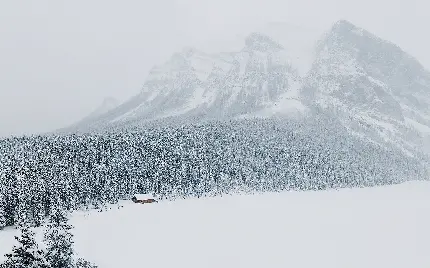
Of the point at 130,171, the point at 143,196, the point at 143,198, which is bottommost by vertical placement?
the point at 143,198

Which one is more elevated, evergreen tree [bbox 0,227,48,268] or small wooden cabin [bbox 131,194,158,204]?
evergreen tree [bbox 0,227,48,268]

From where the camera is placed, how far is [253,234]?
92000mm

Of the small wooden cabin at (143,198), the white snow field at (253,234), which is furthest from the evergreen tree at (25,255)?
the small wooden cabin at (143,198)

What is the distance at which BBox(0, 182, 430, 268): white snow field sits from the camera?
239ft

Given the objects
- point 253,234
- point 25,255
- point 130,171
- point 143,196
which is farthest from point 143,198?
point 25,255

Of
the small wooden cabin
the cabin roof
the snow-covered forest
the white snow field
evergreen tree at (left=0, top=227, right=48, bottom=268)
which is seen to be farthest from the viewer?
the cabin roof

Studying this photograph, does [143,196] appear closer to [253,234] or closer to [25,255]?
[253,234]

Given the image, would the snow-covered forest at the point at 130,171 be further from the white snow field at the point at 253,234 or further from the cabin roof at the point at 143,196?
the white snow field at the point at 253,234

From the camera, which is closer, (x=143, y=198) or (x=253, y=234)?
(x=253, y=234)

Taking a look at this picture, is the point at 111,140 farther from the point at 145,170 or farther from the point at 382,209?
the point at 382,209

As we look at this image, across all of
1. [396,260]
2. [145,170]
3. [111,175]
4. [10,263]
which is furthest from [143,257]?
[145,170]

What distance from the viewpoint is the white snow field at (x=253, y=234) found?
72.9 metres

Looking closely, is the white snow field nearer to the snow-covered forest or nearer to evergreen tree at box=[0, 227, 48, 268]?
the snow-covered forest

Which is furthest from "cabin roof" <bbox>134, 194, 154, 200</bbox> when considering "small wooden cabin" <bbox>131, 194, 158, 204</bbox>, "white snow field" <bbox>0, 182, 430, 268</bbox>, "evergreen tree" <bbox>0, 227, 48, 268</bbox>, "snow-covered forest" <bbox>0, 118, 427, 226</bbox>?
"evergreen tree" <bbox>0, 227, 48, 268</bbox>
